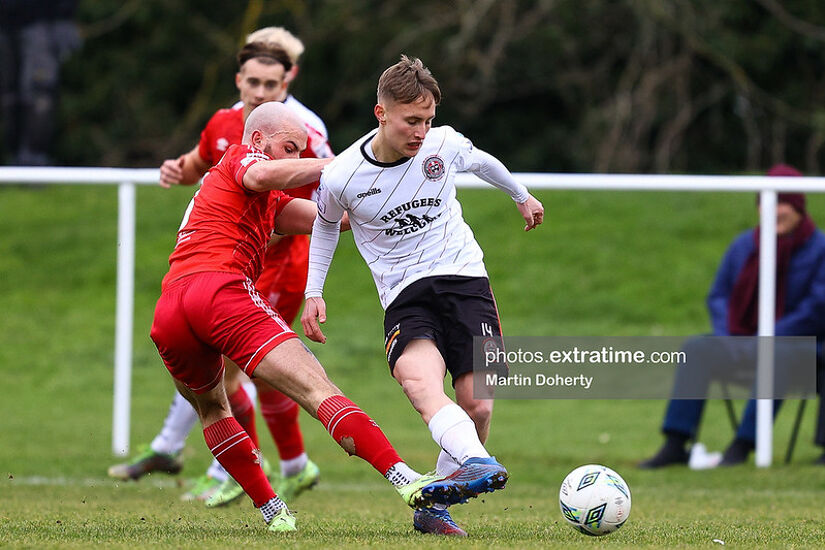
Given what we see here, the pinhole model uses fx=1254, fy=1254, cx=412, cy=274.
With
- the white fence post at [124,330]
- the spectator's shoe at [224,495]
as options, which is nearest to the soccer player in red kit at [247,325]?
the spectator's shoe at [224,495]

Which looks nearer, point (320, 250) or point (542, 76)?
point (320, 250)

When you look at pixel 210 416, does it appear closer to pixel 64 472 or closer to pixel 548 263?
pixel 64 472

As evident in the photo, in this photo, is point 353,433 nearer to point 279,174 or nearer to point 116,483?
point 279,174

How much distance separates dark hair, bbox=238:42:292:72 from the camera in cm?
660

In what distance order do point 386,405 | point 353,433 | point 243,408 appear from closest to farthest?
point 353,433 → point 243,408 → point 386,405

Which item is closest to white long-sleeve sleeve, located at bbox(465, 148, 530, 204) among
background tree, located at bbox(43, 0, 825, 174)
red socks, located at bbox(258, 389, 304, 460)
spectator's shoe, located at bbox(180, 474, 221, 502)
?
red socks, located at bbox(258, 389, 304, 460)

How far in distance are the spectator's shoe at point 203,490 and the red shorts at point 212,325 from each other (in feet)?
6.82

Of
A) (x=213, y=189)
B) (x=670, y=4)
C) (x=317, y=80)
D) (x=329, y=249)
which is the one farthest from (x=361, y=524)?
(x=317, y=80)

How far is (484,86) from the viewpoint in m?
16.9

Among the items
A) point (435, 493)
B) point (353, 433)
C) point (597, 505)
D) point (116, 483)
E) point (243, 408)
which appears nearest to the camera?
point (435, 493)

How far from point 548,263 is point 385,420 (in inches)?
159

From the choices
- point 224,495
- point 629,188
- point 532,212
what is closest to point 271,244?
point 224,495

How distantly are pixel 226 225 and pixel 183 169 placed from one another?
1.88 metres

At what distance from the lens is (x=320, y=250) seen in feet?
17.3
